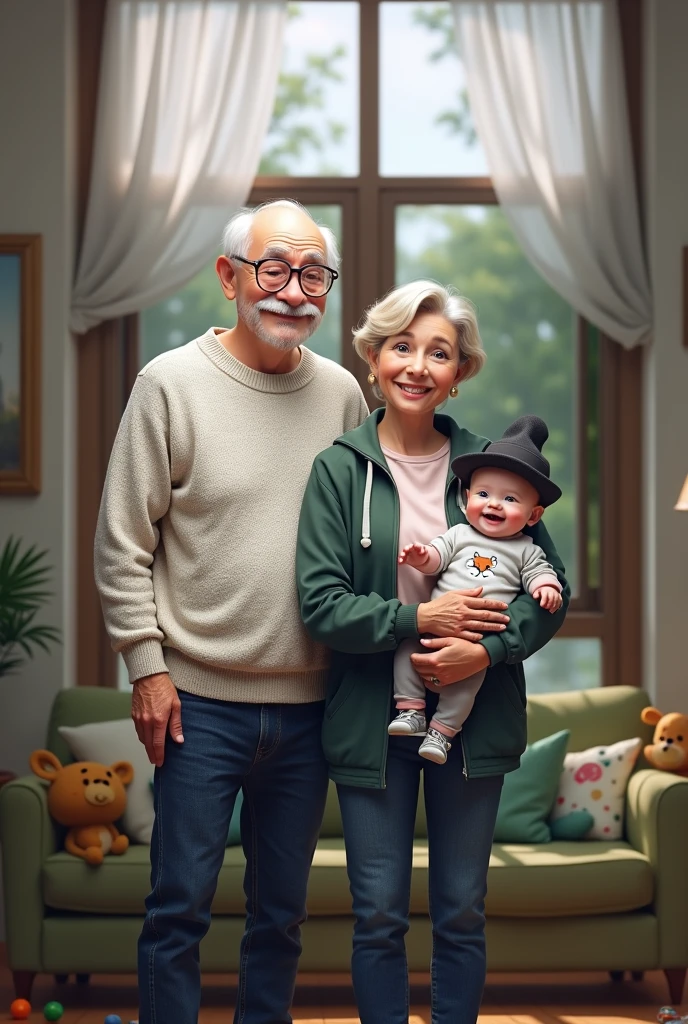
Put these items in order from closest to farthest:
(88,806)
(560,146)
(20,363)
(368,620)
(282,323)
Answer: (368,620) < (282,323) < (88,806) < (20,363) < (560,146)

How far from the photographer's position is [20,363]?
4.34 m

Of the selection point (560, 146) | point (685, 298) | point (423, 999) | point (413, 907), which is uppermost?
point (560, 146)

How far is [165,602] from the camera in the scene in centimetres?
231

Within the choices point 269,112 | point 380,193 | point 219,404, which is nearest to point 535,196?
point 380,193

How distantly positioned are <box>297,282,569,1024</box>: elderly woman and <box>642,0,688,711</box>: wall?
2230 mm

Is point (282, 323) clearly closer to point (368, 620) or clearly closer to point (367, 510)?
point (367, 510)

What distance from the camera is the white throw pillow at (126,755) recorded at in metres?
3.69

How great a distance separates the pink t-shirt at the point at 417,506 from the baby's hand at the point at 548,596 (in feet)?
0.63

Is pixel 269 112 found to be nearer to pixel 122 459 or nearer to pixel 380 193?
pixel 380 193

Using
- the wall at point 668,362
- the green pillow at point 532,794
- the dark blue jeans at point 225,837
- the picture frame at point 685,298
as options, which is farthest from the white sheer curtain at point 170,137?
the dark blue jeans at point 225,837

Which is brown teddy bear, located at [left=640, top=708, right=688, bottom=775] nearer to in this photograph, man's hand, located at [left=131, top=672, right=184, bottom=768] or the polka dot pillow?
the polka dot pillow

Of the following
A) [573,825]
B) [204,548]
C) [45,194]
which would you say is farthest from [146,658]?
[45,194]

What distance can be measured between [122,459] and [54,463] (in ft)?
7.01

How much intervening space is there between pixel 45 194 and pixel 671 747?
2.78 meters
